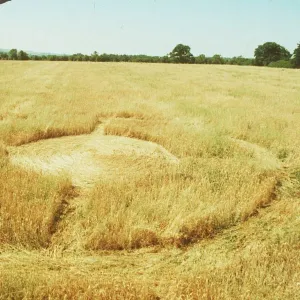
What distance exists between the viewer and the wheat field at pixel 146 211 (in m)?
3.85

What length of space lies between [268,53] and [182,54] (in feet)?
85.0

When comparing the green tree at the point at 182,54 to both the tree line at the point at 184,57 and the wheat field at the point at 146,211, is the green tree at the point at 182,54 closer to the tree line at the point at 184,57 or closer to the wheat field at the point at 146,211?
the tree line at the point at 184,57

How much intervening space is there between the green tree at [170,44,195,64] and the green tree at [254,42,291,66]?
64.6ft

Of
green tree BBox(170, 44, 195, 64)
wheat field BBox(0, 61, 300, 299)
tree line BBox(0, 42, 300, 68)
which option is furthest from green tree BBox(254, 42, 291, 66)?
wheat field BBox(0, 61, 300, 299)

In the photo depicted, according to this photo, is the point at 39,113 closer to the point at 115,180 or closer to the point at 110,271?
the point at 115,180

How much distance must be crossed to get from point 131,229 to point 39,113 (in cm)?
833

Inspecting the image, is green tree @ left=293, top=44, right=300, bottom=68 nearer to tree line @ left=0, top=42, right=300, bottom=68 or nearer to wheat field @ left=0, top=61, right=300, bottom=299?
tree line @ left=0, top=42, right=300, bottom=68

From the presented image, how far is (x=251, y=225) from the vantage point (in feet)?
18.0

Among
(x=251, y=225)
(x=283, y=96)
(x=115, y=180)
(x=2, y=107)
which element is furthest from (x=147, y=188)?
(x=283, y=96)

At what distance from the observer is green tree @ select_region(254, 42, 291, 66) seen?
10272cm

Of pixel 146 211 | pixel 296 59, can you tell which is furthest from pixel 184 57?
pixel 146 211

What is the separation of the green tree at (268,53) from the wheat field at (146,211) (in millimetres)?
100318

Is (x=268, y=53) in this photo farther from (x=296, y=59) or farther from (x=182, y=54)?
(x=296, y=59)

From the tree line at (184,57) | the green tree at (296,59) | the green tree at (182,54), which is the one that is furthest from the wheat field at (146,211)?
the green tree at (182,54)
